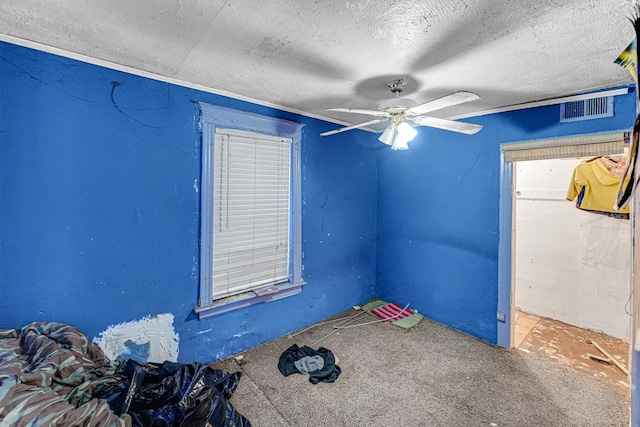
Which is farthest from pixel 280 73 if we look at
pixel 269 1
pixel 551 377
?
pixel 551 377

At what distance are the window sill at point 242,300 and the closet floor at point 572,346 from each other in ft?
7.94

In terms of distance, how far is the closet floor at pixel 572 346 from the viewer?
2486 mm

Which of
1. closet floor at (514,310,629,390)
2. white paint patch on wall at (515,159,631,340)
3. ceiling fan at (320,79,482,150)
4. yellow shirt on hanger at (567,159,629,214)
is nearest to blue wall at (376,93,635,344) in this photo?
closet floor at (514,310,629,390)

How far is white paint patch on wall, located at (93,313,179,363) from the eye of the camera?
2.03 m

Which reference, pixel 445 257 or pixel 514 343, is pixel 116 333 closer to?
pixel 445 257

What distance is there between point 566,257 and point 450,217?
1.66m

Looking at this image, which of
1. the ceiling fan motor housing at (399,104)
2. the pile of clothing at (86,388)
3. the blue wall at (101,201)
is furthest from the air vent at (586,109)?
the pile of clothing at (86,388)

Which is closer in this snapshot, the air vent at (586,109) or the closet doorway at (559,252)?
the air vent at (586,109)

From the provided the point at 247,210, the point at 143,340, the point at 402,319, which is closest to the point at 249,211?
the point at 247,210

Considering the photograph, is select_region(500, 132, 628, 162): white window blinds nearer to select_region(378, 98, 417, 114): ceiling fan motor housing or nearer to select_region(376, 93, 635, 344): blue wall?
select_region(376, 93, 635, 344): blue wall

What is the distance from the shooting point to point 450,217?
3240 mm

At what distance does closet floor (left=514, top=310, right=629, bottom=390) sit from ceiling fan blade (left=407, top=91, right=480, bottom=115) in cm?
266

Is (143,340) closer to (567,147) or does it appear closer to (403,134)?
(403,134)

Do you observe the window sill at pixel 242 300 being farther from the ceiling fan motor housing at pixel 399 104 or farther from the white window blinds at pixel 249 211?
the ceiling fan motor housing at pixel 399 104
